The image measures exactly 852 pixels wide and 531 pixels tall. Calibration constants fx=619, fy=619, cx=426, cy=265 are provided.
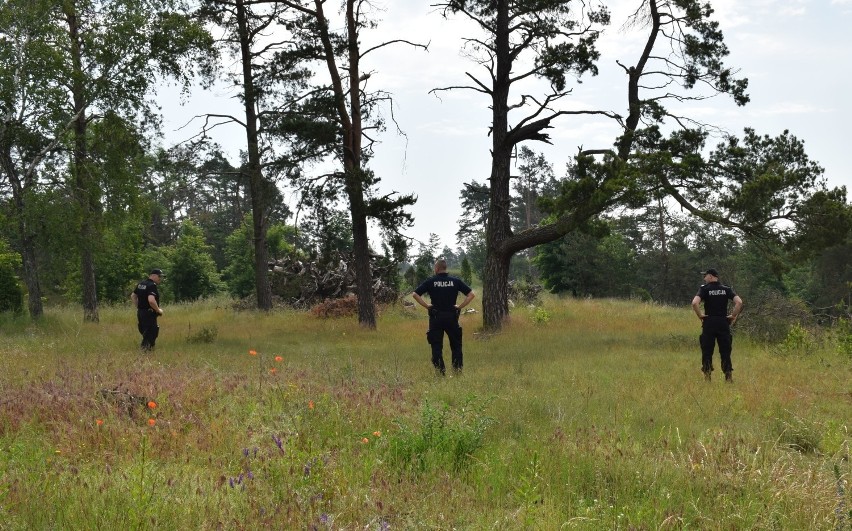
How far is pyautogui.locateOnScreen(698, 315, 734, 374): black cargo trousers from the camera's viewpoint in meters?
9.97

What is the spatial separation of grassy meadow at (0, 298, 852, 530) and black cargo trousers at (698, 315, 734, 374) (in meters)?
0.36

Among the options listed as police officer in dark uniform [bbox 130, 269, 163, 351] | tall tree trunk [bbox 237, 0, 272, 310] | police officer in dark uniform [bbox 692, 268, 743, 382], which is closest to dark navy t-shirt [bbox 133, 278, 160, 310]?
police officer in dark uniform [bbox 130, 269, 163, 351]

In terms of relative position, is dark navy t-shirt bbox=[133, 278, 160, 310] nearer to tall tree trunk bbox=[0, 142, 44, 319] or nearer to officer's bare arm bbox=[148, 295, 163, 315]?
officer's bare arm bbox=[148, 295, 163, 315]

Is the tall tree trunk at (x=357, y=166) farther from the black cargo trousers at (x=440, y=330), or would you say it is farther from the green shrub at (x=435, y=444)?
the green shrub at (x=435, y=444)

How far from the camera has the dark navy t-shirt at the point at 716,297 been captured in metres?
10.1

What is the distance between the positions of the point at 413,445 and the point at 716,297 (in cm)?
692

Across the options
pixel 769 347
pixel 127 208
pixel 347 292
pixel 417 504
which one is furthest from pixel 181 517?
pixel 347 292

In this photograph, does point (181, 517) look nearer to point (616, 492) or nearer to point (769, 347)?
point (616, 492)

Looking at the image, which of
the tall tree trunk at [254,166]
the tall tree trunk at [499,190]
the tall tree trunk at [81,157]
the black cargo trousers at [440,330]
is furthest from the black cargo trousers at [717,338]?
the tall tree trunk at [81,157]

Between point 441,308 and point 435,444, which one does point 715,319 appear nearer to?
point 441,308

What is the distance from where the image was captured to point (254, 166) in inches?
755

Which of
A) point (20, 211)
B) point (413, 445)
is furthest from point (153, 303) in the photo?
point (413, 445)

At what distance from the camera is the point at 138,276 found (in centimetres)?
3891

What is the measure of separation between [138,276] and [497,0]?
99.4ft
